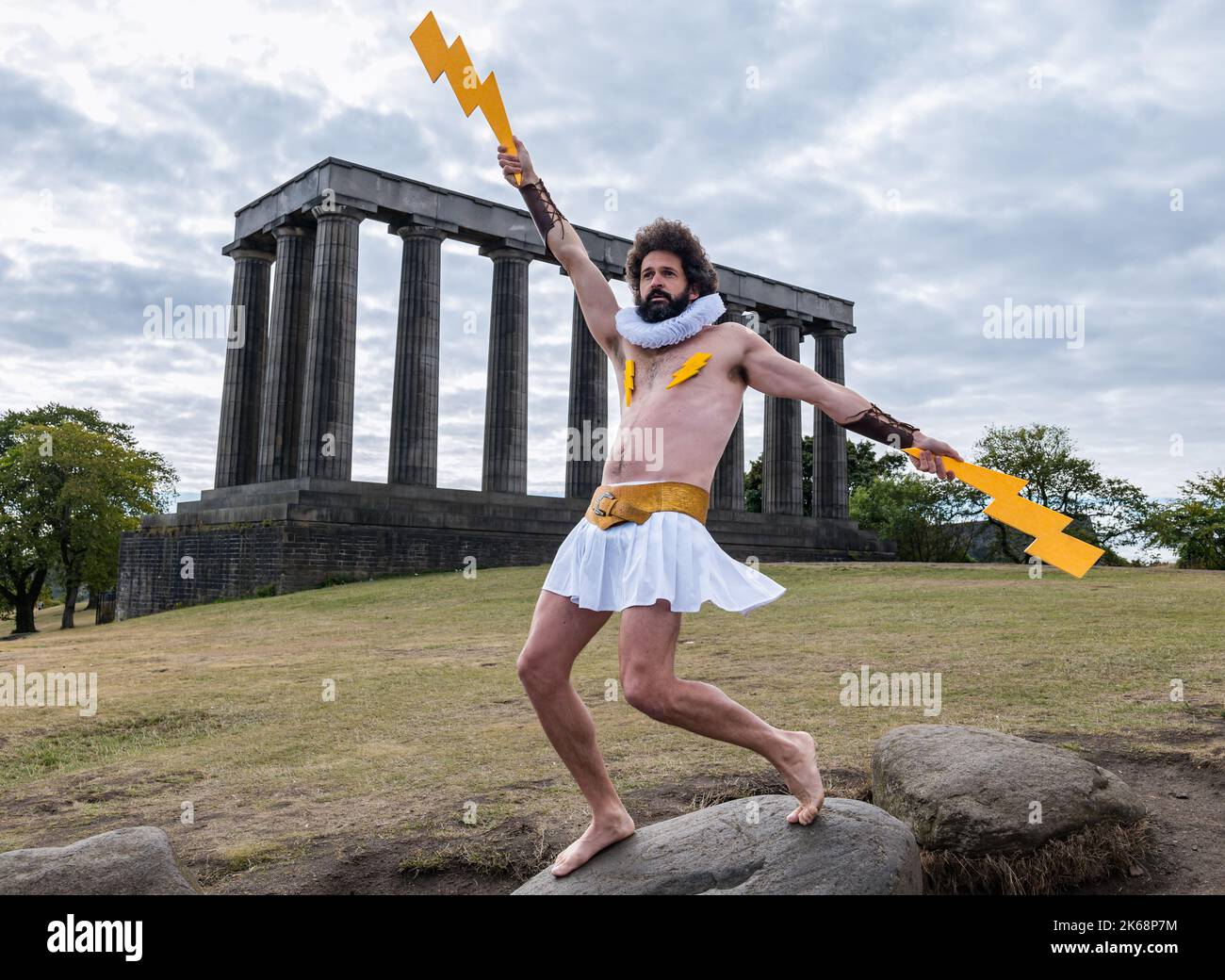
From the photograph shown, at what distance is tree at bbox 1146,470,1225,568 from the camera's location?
120 ft

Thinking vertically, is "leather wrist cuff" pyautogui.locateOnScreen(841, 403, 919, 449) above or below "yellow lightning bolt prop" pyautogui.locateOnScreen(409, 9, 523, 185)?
below

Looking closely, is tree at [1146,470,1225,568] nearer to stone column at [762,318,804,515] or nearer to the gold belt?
stone column at [762,318,804,515]

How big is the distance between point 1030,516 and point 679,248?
2.22 m

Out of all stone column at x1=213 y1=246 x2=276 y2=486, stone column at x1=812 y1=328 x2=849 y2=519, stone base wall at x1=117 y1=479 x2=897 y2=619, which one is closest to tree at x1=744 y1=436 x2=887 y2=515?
stone column at x1=812 y1=328 x2=849 y2=519

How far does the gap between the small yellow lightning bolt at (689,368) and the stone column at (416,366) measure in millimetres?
30862

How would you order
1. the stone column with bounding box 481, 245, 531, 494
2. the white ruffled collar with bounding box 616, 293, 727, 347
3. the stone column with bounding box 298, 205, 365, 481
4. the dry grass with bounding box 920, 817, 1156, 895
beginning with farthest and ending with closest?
the stone column with bounding box 481, 245, 531, 494 → the stone column with bounding box 298, 205, 365, 481 → the dry grass with bounding box 920, 817, 1156, 895 → the white ruffled collar with bounding box 616, 293, 727, 347

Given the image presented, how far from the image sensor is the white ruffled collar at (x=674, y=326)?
15.8 ft

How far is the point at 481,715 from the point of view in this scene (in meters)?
9.98

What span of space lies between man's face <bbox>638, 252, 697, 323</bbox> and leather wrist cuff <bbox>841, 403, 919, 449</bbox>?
1.09 meters

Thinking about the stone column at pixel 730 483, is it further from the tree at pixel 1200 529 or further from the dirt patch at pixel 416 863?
the dirt patch at pixel 416 863

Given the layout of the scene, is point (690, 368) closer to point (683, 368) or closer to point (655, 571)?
point (683, 368)

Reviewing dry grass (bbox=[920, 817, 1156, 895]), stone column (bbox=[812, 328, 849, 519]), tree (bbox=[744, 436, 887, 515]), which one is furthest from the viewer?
tree (bbox=[744, 436, 887, 515])
